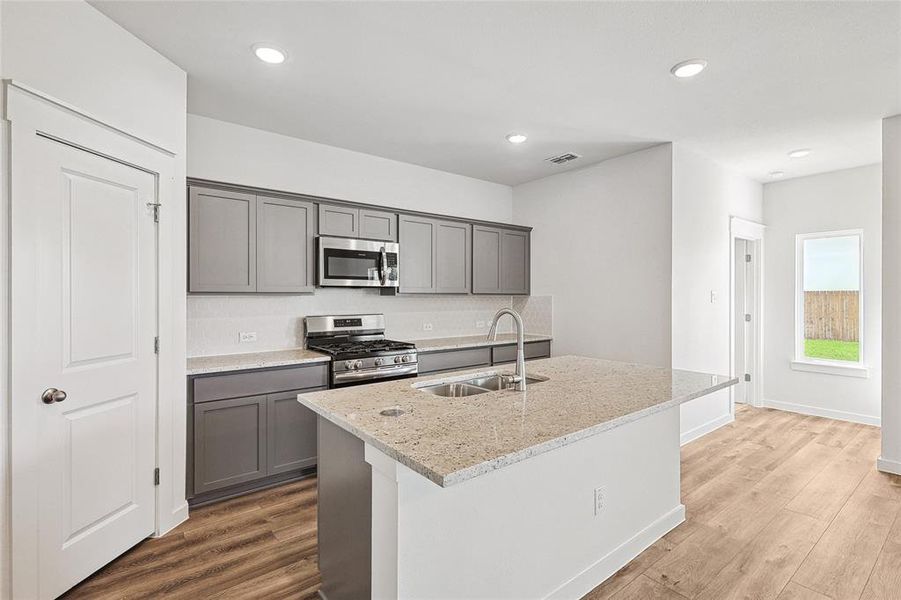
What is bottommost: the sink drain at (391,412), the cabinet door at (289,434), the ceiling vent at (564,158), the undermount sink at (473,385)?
the cabinet door at (289,434)

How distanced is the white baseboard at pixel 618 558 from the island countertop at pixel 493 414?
2.65 ft

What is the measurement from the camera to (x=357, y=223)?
391cm

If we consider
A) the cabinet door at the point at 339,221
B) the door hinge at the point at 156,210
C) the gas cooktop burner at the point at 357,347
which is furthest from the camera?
the cabinet door at the point at 339,221

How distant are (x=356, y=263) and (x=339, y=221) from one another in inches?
15.5

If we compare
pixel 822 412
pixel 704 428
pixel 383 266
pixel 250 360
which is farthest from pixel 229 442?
pixel 822 412

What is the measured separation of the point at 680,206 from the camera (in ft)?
13.2

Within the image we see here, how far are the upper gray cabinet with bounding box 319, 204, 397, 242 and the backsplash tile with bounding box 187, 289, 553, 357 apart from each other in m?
0.57

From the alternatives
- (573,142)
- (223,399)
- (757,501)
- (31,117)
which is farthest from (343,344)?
(757,501)

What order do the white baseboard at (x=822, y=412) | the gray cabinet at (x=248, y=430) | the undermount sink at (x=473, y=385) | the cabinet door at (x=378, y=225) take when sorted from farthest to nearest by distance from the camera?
the white baseboard at (x=822, y=412)
the cabinet door at (x=378, y=225)
the gray cabinet at (x=248, y=430)
the undermount sink at (x=473, y=385)

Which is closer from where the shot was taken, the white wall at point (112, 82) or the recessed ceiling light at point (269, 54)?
the white wall at point (112, 82)

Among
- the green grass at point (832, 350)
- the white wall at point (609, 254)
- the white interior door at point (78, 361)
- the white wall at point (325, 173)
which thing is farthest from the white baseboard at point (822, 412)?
the white interior door at point (78, 361)

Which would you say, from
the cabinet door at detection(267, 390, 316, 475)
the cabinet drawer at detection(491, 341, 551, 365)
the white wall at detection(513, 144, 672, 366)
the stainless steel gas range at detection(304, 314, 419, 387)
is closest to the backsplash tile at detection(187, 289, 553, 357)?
the stainless steel gas range at detection(304, 314, 419, 387)

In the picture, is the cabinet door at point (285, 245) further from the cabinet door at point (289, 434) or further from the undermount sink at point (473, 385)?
the undermount sink at point (473, 385)

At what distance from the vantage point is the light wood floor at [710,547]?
205cm
